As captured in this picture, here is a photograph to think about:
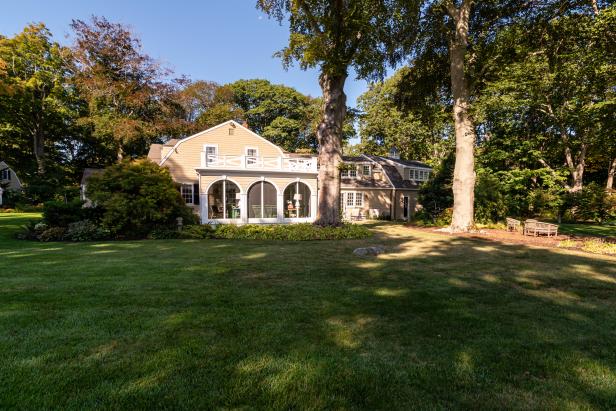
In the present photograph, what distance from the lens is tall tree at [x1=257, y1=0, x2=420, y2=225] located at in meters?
14.3

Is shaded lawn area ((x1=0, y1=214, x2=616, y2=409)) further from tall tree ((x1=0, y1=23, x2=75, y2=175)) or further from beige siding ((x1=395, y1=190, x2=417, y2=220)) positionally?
tall tree ((x1=0, y1=23, x2=75, y2=175))

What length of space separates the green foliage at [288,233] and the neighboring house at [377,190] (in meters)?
14.3

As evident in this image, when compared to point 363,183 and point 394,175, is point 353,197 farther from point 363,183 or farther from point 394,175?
point 394,175

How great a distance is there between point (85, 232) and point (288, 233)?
27.5 feet

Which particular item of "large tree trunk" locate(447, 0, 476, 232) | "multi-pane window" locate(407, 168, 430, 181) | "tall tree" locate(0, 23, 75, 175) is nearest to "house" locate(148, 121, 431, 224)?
"multi-pane window" locate(407, 168, 430, 181)

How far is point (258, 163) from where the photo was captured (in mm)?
20312

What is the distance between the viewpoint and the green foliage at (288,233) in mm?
14356

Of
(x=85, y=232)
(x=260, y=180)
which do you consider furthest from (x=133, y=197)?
(x=260, y=180)

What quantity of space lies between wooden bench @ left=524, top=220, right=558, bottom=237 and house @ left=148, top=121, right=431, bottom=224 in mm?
9461

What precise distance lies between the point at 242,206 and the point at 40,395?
17.0 m

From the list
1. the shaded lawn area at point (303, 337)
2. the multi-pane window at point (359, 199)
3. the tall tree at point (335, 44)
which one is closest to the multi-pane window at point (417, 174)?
Result: the multi-pane window at point (359, 199)

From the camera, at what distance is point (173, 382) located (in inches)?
113

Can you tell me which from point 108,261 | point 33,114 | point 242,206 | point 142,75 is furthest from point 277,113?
point 108,261

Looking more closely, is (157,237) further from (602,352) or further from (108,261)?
(602,352)
